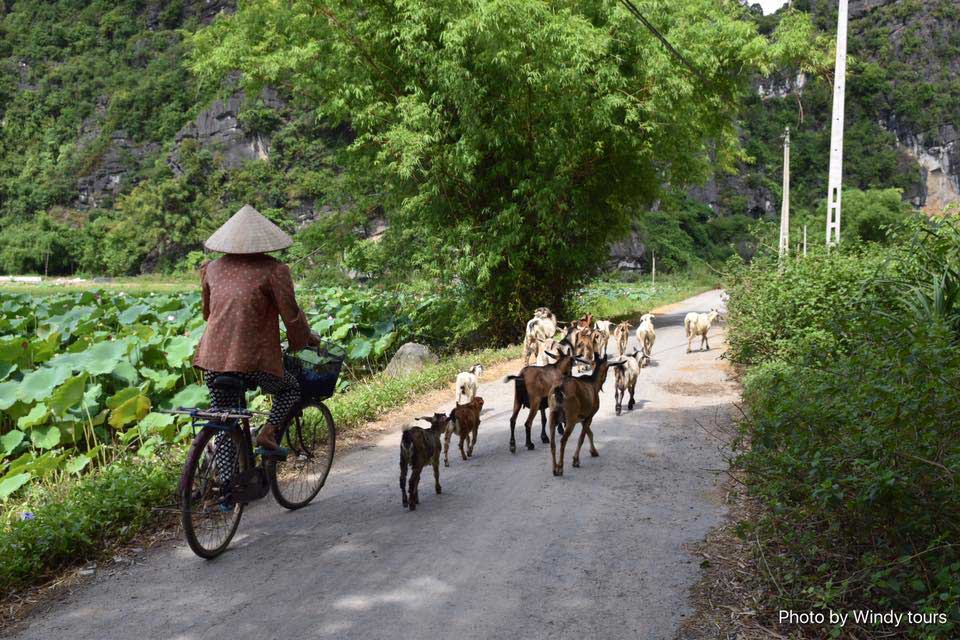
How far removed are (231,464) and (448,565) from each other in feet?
4.94

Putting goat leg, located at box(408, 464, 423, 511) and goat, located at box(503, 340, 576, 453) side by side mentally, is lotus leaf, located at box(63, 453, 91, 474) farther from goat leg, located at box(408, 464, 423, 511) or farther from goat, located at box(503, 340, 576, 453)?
goat, located at box(503, 340, 576, 453)

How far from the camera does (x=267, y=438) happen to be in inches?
206

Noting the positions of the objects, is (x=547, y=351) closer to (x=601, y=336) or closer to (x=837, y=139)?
(x=601, y=336)

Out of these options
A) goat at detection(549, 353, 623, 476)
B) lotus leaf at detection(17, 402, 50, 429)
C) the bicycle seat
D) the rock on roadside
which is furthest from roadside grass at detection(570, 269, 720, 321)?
the bicycle seat

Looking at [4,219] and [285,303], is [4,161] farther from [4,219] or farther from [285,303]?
[285,303]

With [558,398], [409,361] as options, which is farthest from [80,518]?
[409,361]

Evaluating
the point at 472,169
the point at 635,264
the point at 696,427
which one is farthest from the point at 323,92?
the point at 635,264

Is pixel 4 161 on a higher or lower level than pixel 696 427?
higher

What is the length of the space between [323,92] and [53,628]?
15.0 m

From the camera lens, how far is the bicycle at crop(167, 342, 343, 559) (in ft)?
15.2

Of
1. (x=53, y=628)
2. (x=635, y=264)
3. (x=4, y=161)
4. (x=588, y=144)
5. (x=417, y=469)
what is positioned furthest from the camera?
(x=4, y=161)

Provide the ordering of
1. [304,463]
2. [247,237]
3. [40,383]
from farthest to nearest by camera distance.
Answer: [40,383], [304,463], [247,237]

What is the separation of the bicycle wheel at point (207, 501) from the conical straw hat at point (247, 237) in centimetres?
116

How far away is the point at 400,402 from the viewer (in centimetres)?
995
